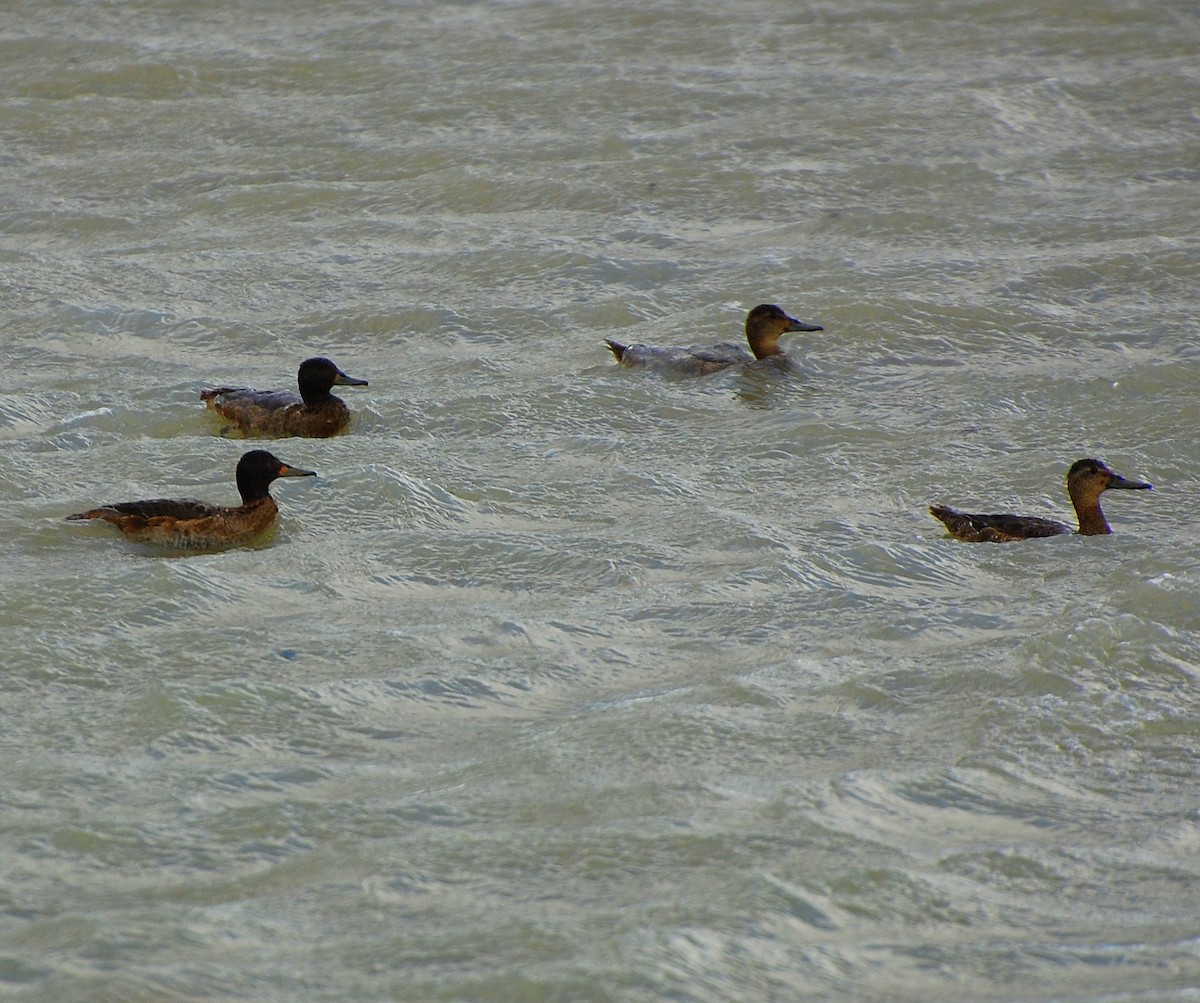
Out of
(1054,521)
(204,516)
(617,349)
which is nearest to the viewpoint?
(204,516)

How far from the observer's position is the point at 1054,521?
23.4ft

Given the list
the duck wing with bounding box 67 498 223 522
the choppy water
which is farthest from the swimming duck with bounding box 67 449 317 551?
the choppy water

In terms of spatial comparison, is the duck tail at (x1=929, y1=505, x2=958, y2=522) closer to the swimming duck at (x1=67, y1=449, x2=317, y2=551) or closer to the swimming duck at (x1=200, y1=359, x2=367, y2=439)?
the swimming duck at (x1=67, y1=449, x2=317, y2=551)

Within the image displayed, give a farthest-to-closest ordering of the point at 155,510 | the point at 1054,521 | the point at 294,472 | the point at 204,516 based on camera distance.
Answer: the point at 294,472 → the point at 1054,521 → the point at 204,516 → the point at 155,510

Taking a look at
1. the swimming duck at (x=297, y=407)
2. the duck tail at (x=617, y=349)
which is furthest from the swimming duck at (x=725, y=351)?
the swimming duck at (x=297, y=407)

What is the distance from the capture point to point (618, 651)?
593 cm

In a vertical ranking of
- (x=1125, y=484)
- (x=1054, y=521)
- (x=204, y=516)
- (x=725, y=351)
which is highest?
(x=725, y=351)

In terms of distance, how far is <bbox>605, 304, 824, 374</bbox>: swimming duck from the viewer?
9078mm

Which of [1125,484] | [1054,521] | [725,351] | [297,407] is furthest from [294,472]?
[1125,484]

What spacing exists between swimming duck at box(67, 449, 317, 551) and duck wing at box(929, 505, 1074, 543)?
108 inches

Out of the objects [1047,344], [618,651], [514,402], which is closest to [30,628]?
[618,651]

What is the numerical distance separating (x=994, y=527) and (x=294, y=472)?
2.93 metres

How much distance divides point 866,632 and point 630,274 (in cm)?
481

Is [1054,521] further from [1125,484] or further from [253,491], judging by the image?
[253,491]
